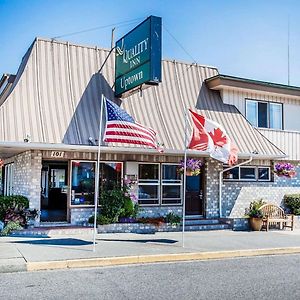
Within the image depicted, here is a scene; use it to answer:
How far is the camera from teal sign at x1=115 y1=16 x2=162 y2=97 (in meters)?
13.8

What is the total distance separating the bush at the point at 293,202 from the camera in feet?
62.3

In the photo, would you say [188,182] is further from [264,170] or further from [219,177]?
[264,170]

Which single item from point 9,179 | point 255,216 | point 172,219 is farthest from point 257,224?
point 9,179

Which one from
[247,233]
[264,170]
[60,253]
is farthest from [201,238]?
[264,170]

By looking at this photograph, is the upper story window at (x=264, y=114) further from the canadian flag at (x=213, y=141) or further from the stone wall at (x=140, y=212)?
the canadian flag at (x=213, y=141)

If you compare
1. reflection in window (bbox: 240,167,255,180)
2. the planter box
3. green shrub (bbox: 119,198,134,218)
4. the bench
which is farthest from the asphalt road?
reflection in window (bbox: 240,167,255,180)

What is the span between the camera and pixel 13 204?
46.2ft

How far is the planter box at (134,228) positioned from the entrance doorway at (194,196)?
189 cm

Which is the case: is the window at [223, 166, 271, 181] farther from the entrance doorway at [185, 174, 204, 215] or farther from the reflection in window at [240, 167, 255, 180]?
the entrance doorway at [185, 174, 204, 215]

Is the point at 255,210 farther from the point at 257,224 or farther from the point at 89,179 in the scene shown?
the point at 89,179

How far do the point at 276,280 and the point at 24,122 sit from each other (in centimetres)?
910

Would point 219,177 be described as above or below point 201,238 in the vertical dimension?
above

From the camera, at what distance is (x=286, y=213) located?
1928 cm

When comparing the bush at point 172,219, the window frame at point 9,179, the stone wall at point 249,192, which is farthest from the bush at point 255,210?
the window frame at point 9,179
